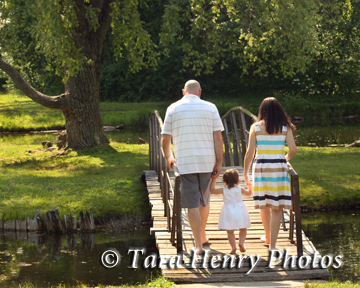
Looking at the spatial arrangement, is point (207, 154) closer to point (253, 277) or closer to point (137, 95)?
point (253, 277)

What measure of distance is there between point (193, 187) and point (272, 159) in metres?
0.95

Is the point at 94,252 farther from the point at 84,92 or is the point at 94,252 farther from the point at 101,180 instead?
the point at 84,92

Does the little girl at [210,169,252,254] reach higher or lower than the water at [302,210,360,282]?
higher

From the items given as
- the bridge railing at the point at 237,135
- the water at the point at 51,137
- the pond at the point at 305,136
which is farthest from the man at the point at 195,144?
the water at the point at 51,137

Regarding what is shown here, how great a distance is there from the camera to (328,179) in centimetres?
1172

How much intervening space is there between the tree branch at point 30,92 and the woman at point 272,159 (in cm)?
1048

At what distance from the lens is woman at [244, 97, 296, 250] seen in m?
5.61

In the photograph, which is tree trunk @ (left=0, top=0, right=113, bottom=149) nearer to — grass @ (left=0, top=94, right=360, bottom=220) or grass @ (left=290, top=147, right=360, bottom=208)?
grass @ (left=0, top=94, right=360, bottom=220)

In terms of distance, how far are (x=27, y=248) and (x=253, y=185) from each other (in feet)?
15.4

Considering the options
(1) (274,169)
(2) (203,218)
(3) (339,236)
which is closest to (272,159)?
(1) (274,169)

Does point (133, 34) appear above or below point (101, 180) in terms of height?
above

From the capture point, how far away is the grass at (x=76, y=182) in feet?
33.4

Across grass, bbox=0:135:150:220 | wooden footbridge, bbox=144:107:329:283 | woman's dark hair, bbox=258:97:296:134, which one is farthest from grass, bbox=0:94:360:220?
woman's dark hair, bbox=258:97:296:134

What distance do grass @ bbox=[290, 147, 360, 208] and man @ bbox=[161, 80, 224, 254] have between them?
5.67 m
